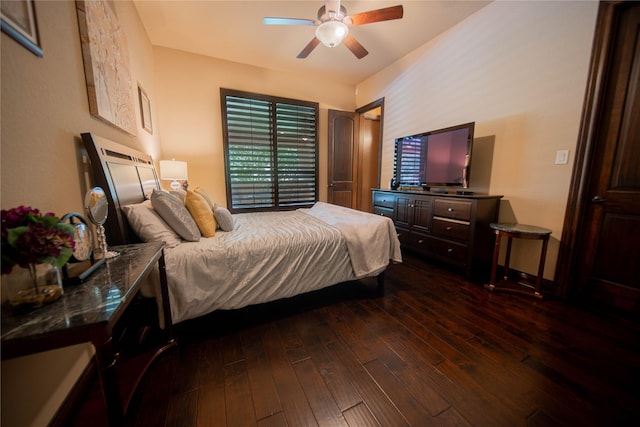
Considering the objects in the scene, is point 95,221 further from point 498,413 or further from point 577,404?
point 577,404

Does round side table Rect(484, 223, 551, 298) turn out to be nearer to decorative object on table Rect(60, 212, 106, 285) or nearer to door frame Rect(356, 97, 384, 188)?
door frame Rect(356, 97, 384, 188)

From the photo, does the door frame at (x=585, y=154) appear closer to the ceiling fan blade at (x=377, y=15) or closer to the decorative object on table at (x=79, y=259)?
the ceiling fan blade at (x=377, y=15)

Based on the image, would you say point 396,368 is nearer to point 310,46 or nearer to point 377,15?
point 377,15

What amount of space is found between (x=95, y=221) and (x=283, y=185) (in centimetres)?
309

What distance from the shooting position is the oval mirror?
1051 mm

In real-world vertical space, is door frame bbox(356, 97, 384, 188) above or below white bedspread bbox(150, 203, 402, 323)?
above

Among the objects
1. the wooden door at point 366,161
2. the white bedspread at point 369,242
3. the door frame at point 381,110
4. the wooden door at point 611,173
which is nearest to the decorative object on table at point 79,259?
the white bedspread at point 369,242

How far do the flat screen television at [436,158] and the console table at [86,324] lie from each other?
297 centimetres

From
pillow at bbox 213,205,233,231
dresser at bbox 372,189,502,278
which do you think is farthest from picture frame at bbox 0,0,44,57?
dresser at bbox 372,189,502,278

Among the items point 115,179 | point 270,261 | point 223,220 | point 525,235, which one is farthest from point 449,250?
point 115,179

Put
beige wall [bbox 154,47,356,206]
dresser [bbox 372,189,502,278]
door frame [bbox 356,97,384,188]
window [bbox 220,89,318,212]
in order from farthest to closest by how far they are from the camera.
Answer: door frame [bbox 356,97,384,188] → window [bbox 220,89,318,212] → beige wall [bbox 154,47,356,206] → dresser [bbox 372,189,502,278]

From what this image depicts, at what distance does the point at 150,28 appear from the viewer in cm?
280

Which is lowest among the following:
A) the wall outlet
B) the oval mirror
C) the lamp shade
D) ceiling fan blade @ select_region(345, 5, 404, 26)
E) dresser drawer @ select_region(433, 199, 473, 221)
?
dresser drawer @ select_region(433, 199, 473, 221)

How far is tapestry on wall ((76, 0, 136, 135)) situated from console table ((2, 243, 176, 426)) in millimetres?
1230
